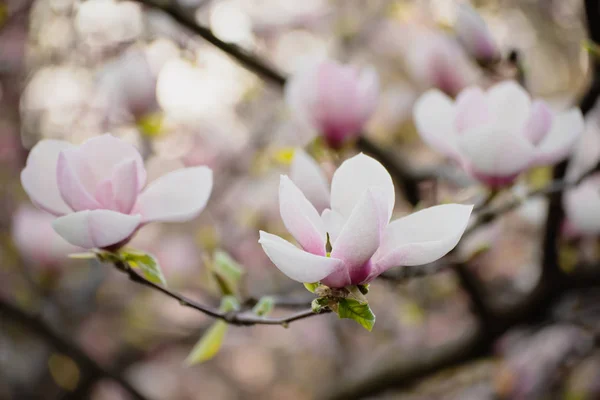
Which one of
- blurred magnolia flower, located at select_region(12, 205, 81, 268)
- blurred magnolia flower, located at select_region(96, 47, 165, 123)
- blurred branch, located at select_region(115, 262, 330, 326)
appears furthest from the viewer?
blurred magnolia flower, located at select_region(12, 205, 81, 268)

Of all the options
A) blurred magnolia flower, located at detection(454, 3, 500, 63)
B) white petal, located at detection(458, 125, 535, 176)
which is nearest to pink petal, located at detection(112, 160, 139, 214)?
white petal, located at detection(458, 125, 535, 176)

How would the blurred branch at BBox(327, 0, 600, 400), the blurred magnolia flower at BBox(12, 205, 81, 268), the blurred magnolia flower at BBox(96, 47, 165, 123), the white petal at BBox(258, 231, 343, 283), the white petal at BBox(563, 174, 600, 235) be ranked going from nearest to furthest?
the white petal at BBox(258, 231, 343, 283)
the blurred branch at BBox(327, 0, 600, 400)
the white petal at BBox(563, 174, 600, 235)
the blurred magnolia flower at BBox(96, 47, 165, 123)
the blurred magnolia flower at BBox(12, 205, 81, 268)

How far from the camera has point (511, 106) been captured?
55 centimetres

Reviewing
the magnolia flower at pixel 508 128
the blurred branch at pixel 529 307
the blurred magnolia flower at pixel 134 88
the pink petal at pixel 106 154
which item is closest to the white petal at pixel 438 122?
the magnolia flower at pixel 508 128

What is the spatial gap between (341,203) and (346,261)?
5 centimetres

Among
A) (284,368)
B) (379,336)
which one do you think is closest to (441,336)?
(379,336)

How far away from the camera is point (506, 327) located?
1.04 meters

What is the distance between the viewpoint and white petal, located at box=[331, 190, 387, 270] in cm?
34

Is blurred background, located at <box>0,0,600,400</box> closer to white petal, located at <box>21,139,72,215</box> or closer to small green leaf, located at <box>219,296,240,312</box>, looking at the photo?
small green leaf, located at <box>219,296,240,312</box>

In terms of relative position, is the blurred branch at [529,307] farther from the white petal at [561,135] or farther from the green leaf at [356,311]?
the green leaf at [356,311]

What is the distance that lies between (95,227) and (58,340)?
0.76m

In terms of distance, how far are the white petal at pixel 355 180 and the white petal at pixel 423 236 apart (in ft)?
0.06

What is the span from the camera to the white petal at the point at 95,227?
390mm

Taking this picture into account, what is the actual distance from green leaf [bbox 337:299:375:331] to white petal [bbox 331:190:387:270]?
28 mm
